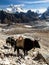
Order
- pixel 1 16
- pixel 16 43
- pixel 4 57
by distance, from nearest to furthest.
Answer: pixel 4 57 < pixel 16 43 < pixel 1 16

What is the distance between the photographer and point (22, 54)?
597 inches

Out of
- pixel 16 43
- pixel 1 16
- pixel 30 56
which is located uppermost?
pixel 16 43

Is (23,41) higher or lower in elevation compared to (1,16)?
higher

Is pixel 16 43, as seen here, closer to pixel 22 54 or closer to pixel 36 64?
pixel 22 54

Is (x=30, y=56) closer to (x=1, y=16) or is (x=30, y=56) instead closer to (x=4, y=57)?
(x=4, y=57)

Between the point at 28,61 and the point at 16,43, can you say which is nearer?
the point at 28,61

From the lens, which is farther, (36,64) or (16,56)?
(16,56)

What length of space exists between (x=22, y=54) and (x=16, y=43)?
2.64 feet

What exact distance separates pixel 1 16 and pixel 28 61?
6249 inches

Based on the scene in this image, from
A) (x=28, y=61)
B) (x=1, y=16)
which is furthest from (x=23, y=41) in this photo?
(x=1, y=16)

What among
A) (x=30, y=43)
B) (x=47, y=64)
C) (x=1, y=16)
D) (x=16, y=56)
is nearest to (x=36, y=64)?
(x=47, y=64)

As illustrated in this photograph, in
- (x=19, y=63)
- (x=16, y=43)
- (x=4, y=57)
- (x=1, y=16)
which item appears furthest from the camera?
(x=1, y=16)

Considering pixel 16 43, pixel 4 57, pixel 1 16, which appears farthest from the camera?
pixel 1 16

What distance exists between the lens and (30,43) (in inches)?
619
